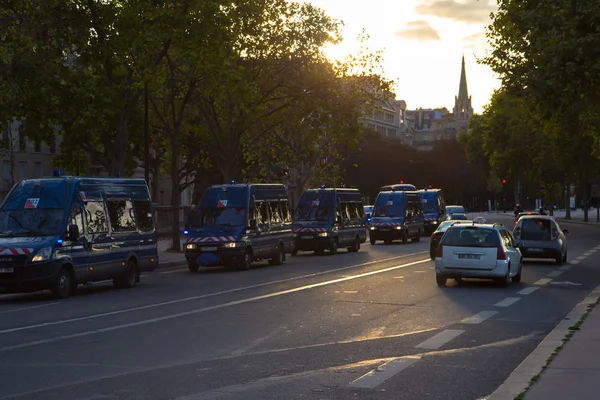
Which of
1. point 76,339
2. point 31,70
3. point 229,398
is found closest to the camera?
point 229,398

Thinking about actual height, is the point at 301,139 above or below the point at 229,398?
above

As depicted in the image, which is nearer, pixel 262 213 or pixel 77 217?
pixel 77 217

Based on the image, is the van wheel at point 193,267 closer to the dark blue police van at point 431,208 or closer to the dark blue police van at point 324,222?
the dark blue police van at point 324,222

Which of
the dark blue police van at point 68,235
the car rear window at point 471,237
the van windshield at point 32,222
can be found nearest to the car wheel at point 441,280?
the car rear window at point 471,237

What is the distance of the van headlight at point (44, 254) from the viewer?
70.9 feet

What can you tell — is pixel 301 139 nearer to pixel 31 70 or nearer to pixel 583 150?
pixel 583 150

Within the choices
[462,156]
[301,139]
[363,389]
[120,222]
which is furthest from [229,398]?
[462,156]

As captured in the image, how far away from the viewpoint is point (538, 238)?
33.9 meters

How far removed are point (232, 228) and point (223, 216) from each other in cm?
57

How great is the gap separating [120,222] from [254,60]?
74.9 feet

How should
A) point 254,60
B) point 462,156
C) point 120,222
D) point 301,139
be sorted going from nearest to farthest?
point 120,222 → point 254,60 → point 301,139 → point 462,156

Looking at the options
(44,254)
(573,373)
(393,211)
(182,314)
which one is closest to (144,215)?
(44,254)

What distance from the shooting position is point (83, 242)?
76.3 ft

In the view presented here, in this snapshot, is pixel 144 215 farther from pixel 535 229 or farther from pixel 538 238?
pixel 538 238
